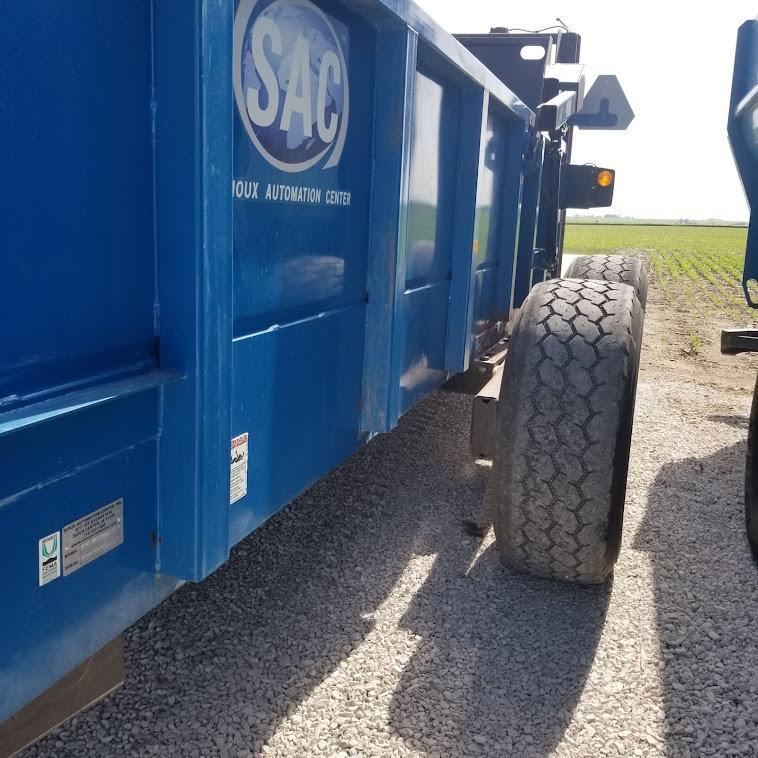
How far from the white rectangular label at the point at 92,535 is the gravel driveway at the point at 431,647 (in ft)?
2.58

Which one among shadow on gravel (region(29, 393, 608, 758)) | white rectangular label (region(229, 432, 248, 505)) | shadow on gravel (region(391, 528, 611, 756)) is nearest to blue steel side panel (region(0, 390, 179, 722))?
white rectangular label (region(229, 432, 248, 505))

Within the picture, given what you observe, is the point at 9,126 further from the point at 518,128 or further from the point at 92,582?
the point at 518,128

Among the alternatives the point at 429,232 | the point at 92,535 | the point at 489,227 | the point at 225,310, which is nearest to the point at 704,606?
the point at 429,232

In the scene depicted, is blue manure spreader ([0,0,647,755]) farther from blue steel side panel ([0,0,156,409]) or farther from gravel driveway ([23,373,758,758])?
gravel driveway ([23,373,758,758])

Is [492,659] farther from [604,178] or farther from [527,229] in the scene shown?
Result: [604,178]

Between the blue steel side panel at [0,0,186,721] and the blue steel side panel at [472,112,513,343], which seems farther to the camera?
the blue steel side panel at [472,112,513,343]

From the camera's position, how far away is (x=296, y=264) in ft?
7.35

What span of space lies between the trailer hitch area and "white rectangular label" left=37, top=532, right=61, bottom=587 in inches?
160

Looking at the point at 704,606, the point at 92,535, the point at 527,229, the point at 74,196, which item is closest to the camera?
the point at 74,196

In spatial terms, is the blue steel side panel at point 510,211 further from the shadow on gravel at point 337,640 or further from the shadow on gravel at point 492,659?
the shadow on gravel at point 492,659

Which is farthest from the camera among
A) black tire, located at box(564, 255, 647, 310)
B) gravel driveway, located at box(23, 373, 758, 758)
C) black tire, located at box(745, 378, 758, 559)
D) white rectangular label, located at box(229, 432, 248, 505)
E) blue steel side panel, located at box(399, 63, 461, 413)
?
black tire, located at box(564, 255, 647, 310)

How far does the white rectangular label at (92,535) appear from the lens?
1545 millimetres

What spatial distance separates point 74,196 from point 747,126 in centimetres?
383

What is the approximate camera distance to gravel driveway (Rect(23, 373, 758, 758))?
223 centimetres
